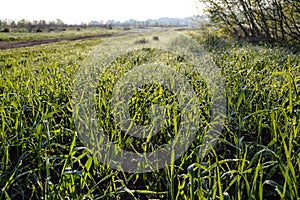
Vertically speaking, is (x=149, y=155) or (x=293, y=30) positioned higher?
(x=293, y=30)

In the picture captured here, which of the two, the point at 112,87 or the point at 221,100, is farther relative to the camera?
the point at 112,87

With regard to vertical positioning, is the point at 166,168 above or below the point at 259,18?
below

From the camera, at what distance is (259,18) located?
11906 mm

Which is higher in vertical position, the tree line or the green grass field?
the tree line

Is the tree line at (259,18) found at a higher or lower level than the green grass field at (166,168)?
higher

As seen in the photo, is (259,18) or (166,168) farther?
(259,18)

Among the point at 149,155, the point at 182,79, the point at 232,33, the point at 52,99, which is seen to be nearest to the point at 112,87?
the point at 52,99

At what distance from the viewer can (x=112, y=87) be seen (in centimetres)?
304

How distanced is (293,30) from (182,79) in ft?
28.9

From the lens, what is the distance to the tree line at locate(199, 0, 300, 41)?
9991mm

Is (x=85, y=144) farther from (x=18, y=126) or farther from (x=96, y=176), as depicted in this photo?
(x=18, y=126)

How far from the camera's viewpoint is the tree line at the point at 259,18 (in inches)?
393

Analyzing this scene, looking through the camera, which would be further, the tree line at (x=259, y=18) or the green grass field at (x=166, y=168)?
the tree line at (x=259, y=18)

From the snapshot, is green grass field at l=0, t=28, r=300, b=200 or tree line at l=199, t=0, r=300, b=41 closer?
green grass field at l=0, t=28, r=300, b=200
